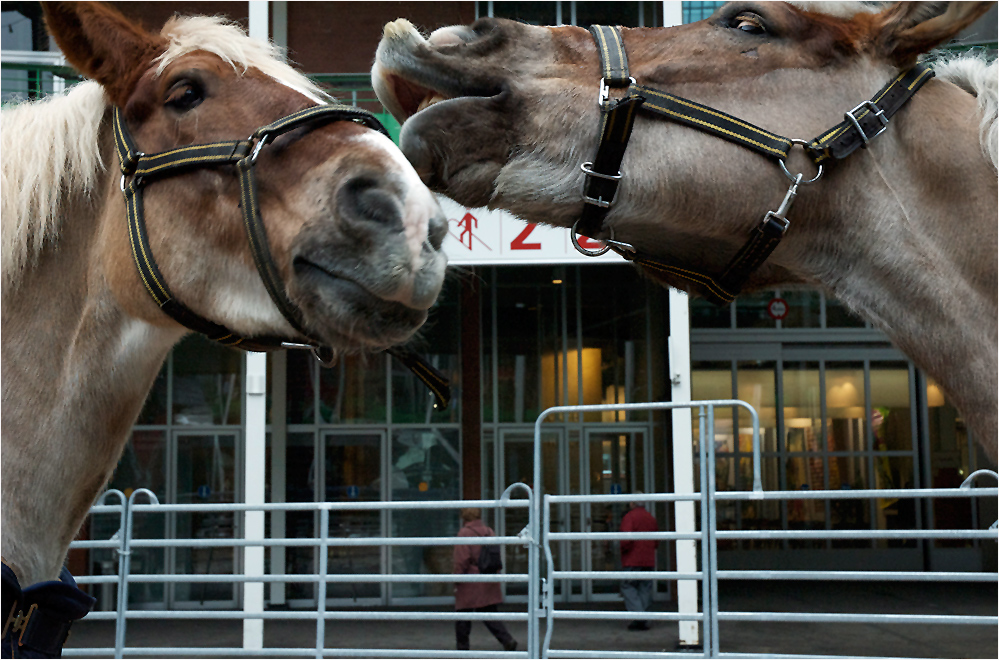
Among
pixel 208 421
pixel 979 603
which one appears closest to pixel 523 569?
pixel 208 421

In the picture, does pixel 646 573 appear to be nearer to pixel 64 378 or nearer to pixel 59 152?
pixel 64 378

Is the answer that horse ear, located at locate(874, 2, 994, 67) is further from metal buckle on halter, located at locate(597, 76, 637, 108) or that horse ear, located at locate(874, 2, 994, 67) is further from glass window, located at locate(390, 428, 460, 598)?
glass window, located at locate(390, 428, 460, 598)

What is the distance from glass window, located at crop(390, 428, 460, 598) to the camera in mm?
12875

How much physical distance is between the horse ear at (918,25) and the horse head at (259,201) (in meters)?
1.09

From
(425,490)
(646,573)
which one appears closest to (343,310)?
(646,573)

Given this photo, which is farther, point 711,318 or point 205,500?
point 711,318

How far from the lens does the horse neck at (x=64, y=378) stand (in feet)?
6.10

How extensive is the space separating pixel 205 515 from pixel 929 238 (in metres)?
12.6

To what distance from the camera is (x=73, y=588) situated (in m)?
1.91

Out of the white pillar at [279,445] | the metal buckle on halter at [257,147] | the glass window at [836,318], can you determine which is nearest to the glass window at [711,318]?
the glass window at [836,318]

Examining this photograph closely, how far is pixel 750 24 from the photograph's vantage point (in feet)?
6.40

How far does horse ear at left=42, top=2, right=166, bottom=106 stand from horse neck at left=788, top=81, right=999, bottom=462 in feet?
5.08

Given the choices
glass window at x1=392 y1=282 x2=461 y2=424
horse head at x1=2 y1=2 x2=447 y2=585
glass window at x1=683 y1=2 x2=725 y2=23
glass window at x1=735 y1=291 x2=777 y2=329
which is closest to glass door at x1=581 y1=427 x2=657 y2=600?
glass window at x1=392 y1=282 x2=461 y2=424

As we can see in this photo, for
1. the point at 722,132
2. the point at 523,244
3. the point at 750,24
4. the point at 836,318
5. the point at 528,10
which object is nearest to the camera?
the point at 722,132
